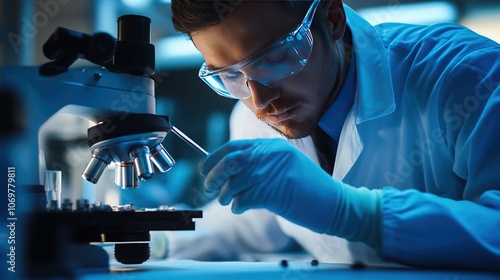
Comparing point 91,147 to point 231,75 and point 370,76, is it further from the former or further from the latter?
point 370,76

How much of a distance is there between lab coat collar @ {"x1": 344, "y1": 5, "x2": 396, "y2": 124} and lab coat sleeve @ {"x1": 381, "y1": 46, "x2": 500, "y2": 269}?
272 mm

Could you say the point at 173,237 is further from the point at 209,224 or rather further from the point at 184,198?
the point at 184,198

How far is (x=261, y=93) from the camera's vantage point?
59.9 inches

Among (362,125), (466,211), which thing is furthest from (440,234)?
(362,125)

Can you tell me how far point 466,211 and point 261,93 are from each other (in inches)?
25.6

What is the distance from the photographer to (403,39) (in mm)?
1762

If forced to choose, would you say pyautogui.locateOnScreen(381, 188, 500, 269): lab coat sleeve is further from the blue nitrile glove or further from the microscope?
the microscope

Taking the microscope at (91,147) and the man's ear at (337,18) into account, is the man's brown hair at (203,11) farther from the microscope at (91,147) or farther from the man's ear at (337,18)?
the microscope at (91,147)

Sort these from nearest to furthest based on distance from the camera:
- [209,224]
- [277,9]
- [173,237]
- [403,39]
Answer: [277,9]
[403,39]
[173,237]
[209,224]

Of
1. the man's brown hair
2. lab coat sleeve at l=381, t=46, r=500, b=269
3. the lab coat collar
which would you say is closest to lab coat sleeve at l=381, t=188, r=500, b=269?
lab coat sleeve at l=381, t=46, r=500, b=269

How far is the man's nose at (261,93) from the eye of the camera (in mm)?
1512

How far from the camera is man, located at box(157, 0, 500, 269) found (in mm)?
1203

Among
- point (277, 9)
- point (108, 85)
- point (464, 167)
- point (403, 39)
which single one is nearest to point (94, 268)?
point (108, 85)

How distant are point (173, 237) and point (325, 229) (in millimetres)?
1112
